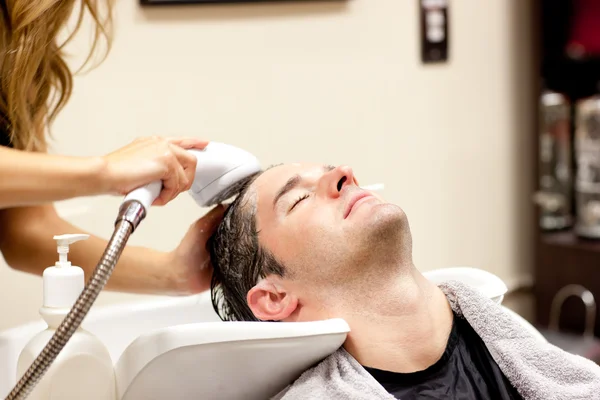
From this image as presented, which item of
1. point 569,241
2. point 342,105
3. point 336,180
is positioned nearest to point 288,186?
point 336,180

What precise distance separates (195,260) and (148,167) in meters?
0.39

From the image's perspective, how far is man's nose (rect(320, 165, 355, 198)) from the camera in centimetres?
135

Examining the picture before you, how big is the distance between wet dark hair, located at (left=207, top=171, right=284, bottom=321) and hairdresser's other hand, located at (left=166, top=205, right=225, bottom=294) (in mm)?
15

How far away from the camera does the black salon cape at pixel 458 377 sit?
1.23 metres

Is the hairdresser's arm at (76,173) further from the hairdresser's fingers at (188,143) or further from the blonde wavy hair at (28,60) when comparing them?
the blonde wavy hair at (28,60)

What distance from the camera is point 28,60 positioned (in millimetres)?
1320

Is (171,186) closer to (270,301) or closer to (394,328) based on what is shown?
(270,301)

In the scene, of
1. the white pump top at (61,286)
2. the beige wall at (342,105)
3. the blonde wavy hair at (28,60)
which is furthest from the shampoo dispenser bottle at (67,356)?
the beige wall at (342,105)

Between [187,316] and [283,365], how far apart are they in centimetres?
32

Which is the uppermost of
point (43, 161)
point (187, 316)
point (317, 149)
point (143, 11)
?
point (143, 11)

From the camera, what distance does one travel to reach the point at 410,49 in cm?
264

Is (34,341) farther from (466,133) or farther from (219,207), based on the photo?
(466,133)

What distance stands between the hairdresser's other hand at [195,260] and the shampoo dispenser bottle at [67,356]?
1.20 feet

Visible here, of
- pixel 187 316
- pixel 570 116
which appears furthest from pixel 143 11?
pixel 570 116
